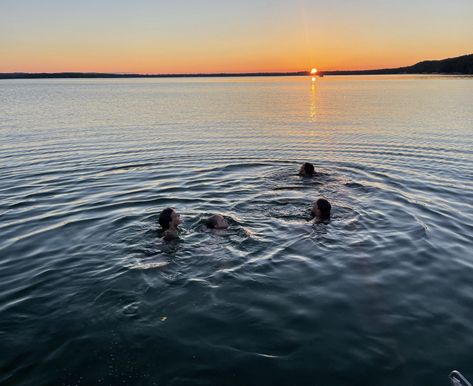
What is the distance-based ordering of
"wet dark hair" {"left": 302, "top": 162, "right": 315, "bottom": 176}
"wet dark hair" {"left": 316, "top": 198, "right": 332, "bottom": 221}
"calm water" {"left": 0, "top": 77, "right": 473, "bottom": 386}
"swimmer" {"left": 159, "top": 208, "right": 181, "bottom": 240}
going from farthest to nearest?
1. "wet dark hair" {"left": 302, "top": 162, "right": 315, "bottom": 176}
2. "wet dark hair" {"left": 316, "top": 198, "right": 332, "bottom": 221}
3. "swimmer" {"left": 159, "top": 208, "right": 181, "bottom": 240}
4. "calm water" {"left": 0, "top": 77, "right": 473, "bottom": 386}

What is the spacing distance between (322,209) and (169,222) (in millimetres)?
4903

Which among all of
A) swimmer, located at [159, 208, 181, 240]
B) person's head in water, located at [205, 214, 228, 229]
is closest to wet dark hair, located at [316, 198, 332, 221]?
person's head in water, located at [205, 214, 228, 229]

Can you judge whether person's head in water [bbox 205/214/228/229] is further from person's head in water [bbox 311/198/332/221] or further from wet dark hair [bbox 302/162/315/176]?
wet dark hair [bbox 302/162/315/176]

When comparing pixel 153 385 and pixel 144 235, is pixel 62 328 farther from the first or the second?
pixel 144 235

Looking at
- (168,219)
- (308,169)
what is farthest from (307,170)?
(168,219)

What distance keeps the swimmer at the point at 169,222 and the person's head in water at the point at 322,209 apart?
15.0ft

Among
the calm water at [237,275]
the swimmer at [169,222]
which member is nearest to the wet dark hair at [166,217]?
the swimmer at [169,222]

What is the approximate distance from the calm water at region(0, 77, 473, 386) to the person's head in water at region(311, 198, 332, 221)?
0.34 meters

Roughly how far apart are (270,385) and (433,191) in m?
13.7

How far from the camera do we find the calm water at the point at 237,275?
7172mm

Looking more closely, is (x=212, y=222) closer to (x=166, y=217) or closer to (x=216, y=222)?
(x=216, y=222)

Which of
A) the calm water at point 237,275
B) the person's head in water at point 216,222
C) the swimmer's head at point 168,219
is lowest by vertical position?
the calm water at point 237,275

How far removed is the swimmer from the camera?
470 inches

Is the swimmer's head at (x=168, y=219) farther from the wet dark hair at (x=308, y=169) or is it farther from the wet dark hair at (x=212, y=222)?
the wet dark hair at (x=308, y=169)
